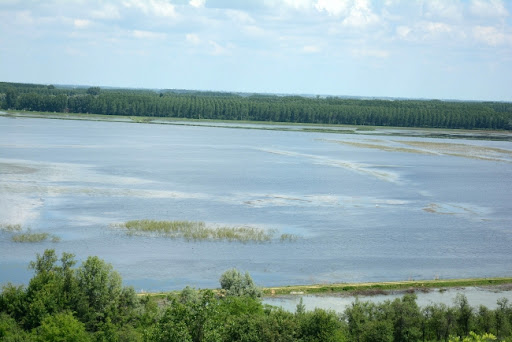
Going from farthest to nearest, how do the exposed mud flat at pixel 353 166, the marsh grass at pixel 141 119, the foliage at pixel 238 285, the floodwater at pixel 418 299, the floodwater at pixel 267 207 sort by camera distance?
1. the marsh grass at pixel 141 119
2. the exposed mud flat at pixel 353 166
3. the floodwater at pixel 267 207
4. the floodwater at pixel 418 299
5. the foliage at pixel 238 285

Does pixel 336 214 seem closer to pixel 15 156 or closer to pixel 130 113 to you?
pixel 15 156

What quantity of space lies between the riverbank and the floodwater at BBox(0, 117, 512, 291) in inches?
822

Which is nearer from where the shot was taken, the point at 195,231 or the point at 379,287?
the point at 379,287

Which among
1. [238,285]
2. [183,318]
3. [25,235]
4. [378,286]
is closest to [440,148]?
[378,286]

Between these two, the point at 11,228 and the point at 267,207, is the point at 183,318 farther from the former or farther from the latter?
the point at 267,207

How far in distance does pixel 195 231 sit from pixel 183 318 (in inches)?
587

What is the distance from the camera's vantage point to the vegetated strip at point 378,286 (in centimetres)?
2183

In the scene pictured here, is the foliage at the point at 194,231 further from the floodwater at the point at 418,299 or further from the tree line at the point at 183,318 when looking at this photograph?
the tree line at the point at 183,318

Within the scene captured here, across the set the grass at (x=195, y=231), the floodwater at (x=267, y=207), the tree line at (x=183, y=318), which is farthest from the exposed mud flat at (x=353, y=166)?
the tree line at (x=183, y=318)

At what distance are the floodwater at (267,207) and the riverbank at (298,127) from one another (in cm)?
2089

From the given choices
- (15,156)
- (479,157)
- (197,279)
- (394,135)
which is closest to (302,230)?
(197,279)

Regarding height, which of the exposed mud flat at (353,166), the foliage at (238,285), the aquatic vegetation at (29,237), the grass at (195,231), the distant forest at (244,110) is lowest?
the aquatic vegetation at (29,237)

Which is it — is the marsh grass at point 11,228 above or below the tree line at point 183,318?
below

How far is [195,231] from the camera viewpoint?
92.6 feet
